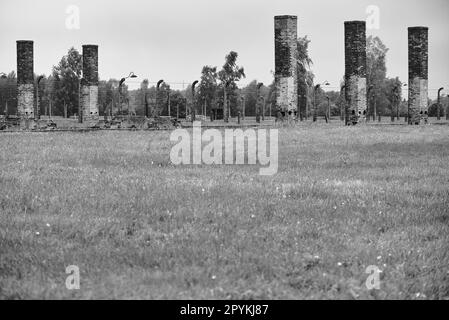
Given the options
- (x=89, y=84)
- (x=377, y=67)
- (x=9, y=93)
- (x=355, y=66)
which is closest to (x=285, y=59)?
(x=355, y=66)

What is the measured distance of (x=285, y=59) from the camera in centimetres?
3303

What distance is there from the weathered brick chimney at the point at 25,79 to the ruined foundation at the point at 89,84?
11.6ft

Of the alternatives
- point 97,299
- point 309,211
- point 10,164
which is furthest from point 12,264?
point 10,164

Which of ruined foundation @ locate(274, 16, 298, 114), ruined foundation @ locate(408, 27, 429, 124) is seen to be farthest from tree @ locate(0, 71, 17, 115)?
ruined foundation @ locate(274, 16, 298, 114)

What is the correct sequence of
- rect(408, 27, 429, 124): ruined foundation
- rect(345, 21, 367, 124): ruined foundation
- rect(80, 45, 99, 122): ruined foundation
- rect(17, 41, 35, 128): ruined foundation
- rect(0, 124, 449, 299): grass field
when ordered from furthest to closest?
rect(408, 27, 429, 124): ruined foundation → rect(80, 45, 99, 122): ruined foundation → rect(345, 21, 367, 124): ruined foundation → rect(17, 41, 35, 128): ruined foundation → rect(0, 124, 449, 299): grass field

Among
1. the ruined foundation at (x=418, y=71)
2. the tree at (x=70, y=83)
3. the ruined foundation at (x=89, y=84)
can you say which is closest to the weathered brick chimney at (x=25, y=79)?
the ruined foundation at (x=89, y=84)

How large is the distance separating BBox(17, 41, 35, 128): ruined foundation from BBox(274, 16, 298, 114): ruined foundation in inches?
548

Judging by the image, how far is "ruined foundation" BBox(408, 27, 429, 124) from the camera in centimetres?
4006

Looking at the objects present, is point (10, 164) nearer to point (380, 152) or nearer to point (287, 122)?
point (380, 152)

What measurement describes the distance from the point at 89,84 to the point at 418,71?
810 inches

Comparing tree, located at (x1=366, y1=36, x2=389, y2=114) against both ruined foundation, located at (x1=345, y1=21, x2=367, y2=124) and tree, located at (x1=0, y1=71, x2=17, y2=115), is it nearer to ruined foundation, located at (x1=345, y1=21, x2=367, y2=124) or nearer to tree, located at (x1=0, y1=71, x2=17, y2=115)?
ruined foundation, located at (x1=345, y1=21, x2=367, y2=124)

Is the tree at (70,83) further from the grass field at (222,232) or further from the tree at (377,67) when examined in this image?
the grass field at (222,232)

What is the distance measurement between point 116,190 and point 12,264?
404 centimetres
